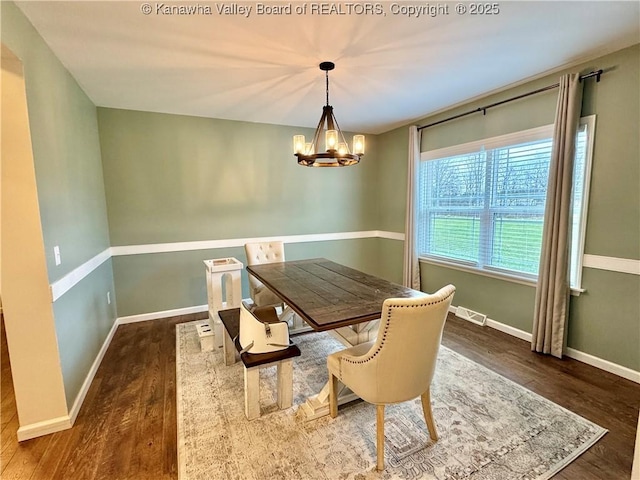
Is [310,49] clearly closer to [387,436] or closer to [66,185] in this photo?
[66,185]

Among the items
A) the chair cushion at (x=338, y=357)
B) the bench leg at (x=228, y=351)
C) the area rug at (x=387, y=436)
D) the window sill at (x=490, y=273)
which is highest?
the window sill at (x=490, y=273)

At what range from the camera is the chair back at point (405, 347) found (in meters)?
1.39

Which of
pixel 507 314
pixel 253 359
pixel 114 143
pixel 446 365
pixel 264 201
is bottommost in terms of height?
pixel 446 365

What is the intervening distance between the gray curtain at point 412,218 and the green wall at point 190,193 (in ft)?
4.09

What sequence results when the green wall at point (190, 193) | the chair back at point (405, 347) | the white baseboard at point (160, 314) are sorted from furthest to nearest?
the white baseboard at point (160, 314) < the green wall at point (190, 193) < the chair back at point (405, 347)

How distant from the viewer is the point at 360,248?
4.98m

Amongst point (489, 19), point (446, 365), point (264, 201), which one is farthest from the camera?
point (264, 201)

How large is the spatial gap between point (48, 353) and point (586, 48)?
426 cm

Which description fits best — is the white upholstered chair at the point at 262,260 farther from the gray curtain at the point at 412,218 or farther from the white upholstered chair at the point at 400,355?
the gray curtain at the point at 412,218

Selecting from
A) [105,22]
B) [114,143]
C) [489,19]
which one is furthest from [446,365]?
[114,143]

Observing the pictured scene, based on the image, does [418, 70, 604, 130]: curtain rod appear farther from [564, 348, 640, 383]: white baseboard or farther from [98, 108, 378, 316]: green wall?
[564, 348, 640, 383]: white baseboard

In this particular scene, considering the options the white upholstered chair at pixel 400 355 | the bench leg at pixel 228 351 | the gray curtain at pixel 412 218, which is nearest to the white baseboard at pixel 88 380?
the bench leg at pixel 228 351

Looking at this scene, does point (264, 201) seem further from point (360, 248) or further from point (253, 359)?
point (253, 359)

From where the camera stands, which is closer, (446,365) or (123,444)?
(123,444)
